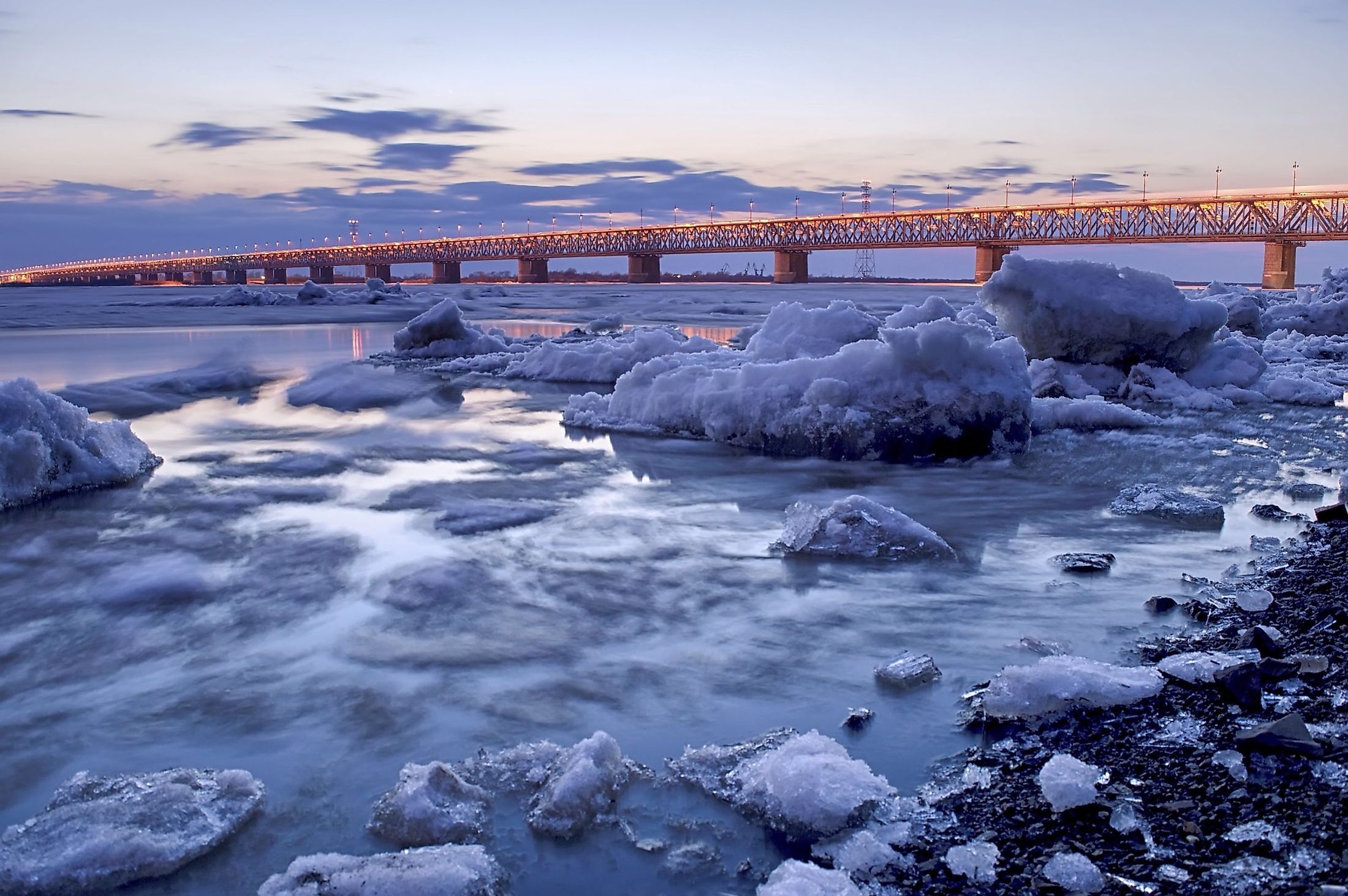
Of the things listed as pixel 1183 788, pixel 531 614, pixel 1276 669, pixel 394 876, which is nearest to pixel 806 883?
pixel 394 876

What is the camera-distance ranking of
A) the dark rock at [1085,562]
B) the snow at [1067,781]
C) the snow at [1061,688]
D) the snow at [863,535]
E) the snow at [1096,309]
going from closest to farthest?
1. the snow at [1067,781]
2. the snow at [1061,688]
3. the dark rock at [1085,562]
4. the snow at [863,535]
5. the snow at [1096,309]

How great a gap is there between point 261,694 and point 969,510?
3.63 meters

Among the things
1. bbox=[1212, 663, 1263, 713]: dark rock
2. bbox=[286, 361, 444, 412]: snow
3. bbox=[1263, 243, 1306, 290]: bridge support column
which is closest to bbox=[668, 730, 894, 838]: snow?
bbox=[1212, 663, 1263, 713]: dark rock

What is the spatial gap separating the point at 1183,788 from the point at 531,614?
2.13 metres

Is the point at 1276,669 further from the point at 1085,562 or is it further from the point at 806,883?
the point at 806,883

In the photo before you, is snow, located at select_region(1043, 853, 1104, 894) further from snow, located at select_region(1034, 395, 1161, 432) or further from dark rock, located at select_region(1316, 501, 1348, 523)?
snow, located at select_region(1034, 395, 1161, 432)

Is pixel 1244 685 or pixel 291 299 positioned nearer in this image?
pixel 1244 685

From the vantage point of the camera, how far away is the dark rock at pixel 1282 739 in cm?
220

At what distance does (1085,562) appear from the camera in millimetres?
3943

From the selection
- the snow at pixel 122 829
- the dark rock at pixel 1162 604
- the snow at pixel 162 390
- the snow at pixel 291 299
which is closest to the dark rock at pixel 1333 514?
the dark rock at pixel 1162 604

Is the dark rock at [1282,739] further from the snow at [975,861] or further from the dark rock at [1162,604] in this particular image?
the dark rock at [1162,604]

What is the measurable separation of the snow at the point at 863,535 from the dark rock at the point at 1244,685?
158cm

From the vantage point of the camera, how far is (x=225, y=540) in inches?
178

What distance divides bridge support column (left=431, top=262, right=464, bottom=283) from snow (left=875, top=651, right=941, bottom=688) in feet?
275
